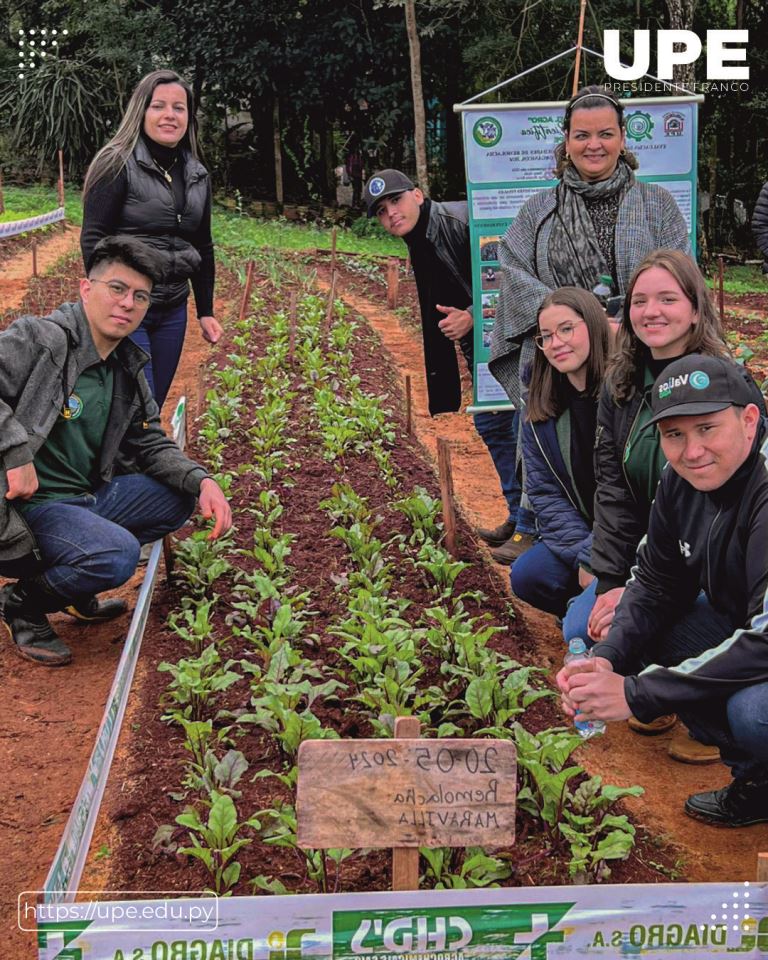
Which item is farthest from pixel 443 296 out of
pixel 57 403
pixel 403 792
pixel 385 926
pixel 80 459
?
pixel 385 926

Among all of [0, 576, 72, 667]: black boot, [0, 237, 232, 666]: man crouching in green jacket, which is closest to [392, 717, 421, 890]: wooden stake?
[0, 237, 232, 666]: man crouching in green jacket

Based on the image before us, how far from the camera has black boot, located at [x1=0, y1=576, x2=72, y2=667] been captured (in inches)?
179

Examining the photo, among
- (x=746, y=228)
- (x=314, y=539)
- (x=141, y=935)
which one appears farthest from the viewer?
(x=746, y=228)

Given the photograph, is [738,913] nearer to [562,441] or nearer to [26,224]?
[562,441]

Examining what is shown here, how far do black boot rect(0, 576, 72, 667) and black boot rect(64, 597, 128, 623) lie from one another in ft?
0.84

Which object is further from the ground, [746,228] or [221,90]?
[221,90]

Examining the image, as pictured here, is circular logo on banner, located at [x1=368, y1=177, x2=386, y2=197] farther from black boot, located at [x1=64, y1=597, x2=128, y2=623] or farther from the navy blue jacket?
black boot, located at [x1=64, y1=597, x2=128, y2=623]

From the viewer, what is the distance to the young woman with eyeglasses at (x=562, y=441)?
4371 millimetres

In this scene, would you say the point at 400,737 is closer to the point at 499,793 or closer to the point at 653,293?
the point at 499,793

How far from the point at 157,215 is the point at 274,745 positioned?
2752mm

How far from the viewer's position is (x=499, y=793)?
2475 millimetres

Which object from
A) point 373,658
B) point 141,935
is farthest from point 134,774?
point 141,935

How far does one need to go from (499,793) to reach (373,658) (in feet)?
5.35

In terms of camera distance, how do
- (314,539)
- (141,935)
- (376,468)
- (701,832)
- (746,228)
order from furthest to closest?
(746,228) < (376,468) < (314,539) < (701,832) < (141,935)
